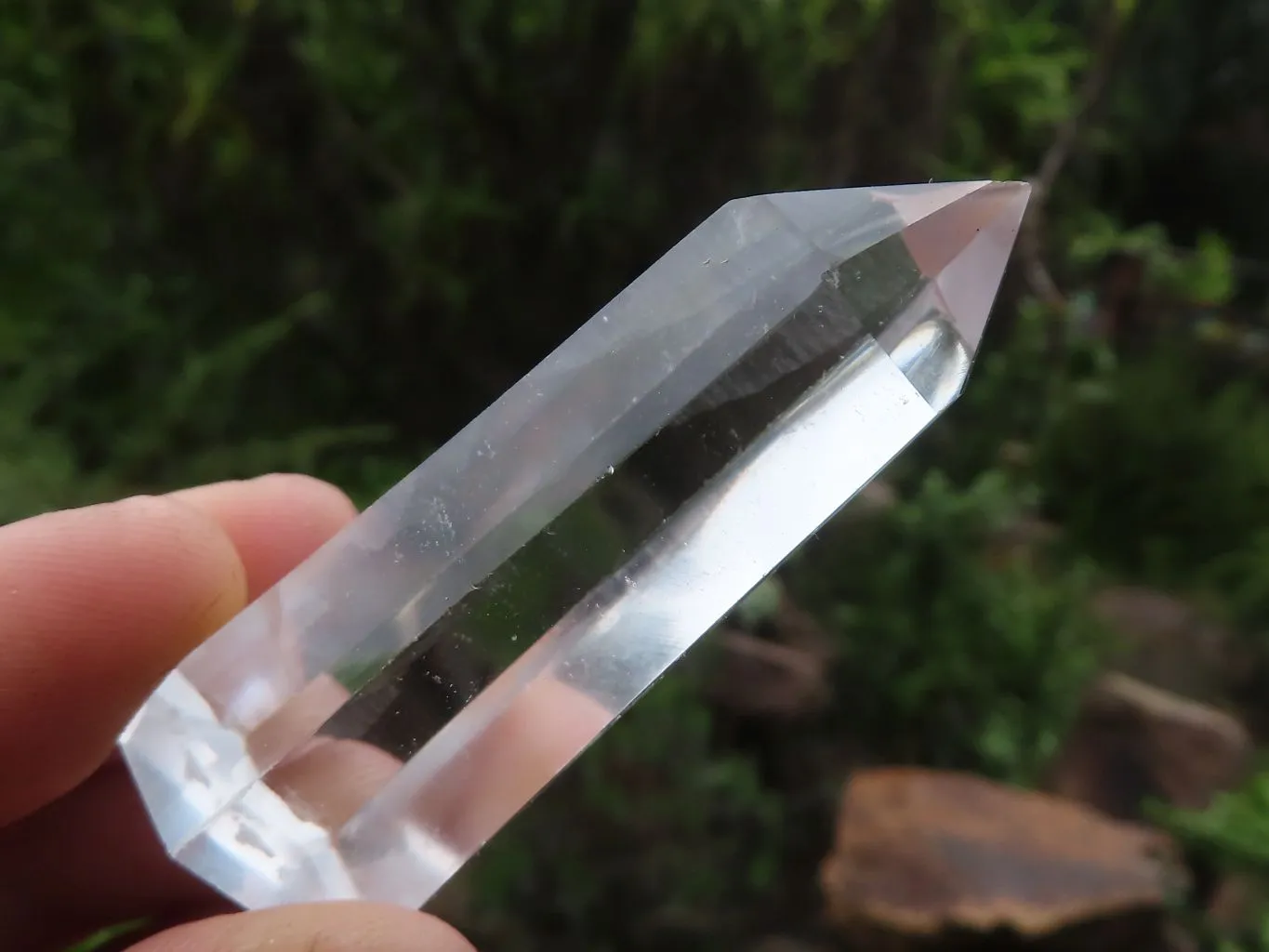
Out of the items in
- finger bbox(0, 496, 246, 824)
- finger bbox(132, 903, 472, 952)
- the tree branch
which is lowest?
the tree branch

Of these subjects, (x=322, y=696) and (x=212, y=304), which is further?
(x=212, y=304)

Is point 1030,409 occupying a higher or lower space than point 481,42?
lower

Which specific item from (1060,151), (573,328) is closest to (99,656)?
(573,328)

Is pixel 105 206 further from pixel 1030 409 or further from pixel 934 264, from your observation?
pixel 1030 409

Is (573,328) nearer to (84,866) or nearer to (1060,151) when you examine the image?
(84,866)

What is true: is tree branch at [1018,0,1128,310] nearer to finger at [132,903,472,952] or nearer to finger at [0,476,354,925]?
finger at [0,476,354,925]

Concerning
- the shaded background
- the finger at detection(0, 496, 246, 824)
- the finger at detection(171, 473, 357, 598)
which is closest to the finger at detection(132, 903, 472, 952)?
the finger at detection(0, 496, 246, 824)

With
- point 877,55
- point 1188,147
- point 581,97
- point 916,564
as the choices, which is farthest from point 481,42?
point 1188,147

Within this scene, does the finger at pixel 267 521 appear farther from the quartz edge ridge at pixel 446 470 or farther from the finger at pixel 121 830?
the quartz edge ridge at pixel 446 470
